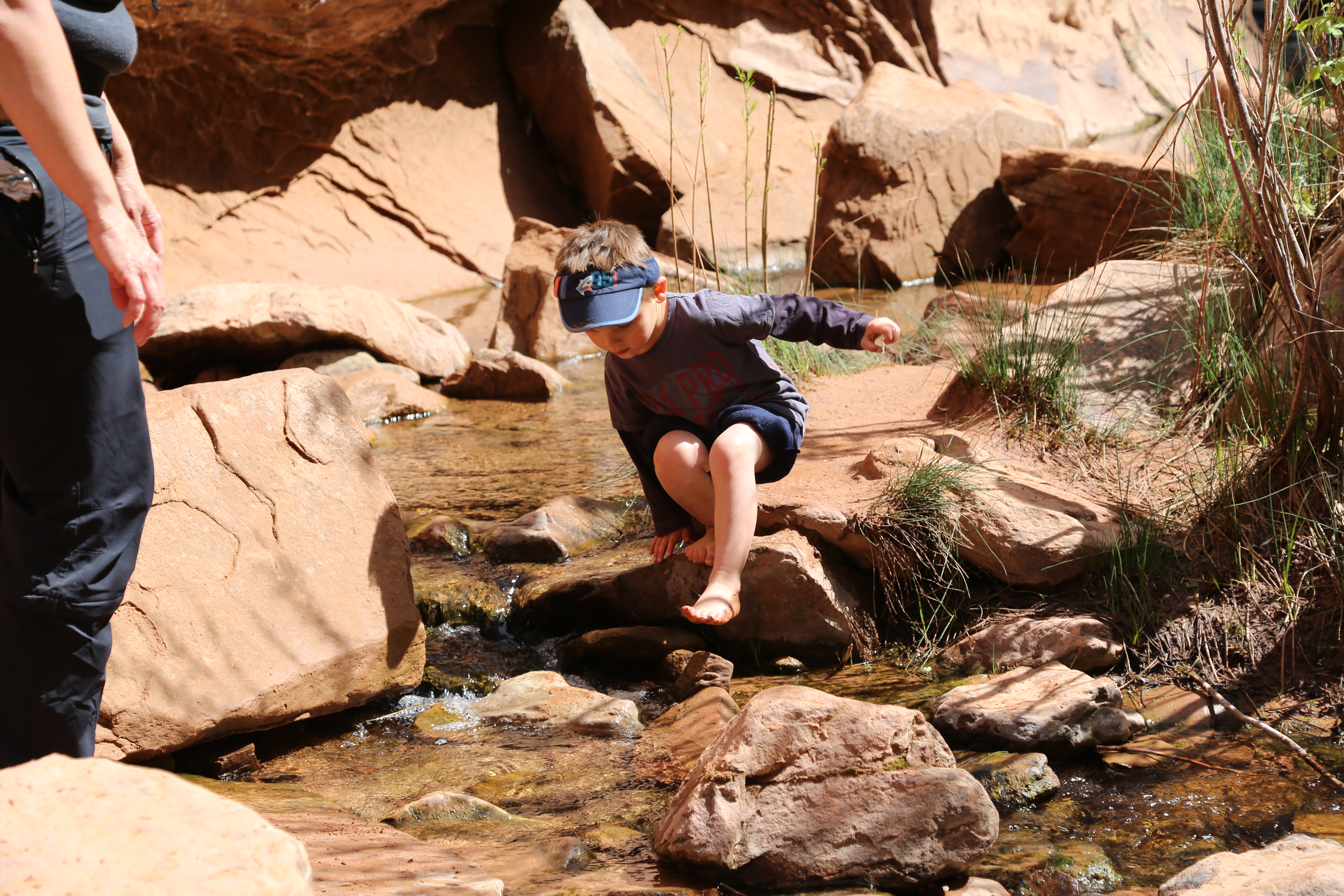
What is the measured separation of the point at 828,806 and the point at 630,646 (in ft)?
4.11

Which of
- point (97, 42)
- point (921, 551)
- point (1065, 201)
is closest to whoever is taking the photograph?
point (97, 42)

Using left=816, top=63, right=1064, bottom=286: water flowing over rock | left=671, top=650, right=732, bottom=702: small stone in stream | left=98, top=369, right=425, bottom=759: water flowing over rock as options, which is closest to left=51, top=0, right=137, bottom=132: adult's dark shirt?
left=98, top=369, right=425, bottom=759: water flowing over rock

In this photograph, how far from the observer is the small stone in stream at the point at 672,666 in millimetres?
3066

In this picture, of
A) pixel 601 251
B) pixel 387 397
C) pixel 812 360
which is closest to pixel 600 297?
pixel 601 251

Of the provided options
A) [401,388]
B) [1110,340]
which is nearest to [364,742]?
[1110,340]

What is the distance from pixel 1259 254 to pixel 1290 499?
4.11ft

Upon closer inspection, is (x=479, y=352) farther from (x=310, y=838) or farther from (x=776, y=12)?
(x=776, y=12)

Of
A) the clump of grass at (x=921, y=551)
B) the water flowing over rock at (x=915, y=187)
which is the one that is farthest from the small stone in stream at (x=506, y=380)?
the clump of grass at (x=921, y=551)

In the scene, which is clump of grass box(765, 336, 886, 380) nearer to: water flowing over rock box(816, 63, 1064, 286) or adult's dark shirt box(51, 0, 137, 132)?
adult's dark shirt box(51, 0, 137, 132)

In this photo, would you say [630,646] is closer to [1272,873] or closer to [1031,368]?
[1031,368]

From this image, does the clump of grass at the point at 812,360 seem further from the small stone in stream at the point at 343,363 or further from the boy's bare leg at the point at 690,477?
the small stone in stream at the point at 343,363

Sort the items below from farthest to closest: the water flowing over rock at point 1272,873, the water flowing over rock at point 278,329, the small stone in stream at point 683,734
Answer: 1. the water flowing over rock at point 278,329
2. the small stone in stream at point 683,734
3. the water flowing over rock at point 1272,873

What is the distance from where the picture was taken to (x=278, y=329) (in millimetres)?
6367

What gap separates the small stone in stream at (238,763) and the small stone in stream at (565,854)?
34.1 inches
